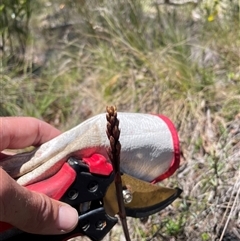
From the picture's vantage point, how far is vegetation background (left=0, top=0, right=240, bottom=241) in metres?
2.11

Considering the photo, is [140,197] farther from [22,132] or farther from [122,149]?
[22,132]

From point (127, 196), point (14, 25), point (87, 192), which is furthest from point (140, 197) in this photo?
point (14, 25)

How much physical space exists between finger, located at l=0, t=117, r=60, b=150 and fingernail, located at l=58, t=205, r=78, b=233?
0.35 metres

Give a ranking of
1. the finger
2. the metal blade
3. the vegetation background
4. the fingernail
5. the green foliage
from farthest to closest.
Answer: the green foliage → the vegetation background → the finger → the metal blade → the fingernail

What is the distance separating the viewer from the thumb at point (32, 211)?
1417 mm

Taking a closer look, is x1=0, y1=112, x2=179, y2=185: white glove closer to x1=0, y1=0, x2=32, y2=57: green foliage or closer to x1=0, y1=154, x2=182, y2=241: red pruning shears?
x1=0, y1=154, x2=182, y2=241: red pruning shears

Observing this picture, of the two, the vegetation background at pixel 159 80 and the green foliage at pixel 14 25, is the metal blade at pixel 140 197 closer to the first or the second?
the vegetation background at pixel 159 80

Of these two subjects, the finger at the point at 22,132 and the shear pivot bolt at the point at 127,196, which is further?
the finger at the point at 22,132

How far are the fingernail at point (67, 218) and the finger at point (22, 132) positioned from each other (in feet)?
1.16

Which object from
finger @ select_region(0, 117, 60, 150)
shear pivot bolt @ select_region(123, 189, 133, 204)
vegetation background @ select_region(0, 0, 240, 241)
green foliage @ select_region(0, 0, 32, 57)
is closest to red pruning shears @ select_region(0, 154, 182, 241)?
shear pivot bolt @ select_region(123, 189, 133, 204)

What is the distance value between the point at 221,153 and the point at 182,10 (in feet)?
3.92

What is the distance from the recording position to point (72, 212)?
156cm

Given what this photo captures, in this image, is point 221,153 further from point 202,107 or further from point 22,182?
point 22,182

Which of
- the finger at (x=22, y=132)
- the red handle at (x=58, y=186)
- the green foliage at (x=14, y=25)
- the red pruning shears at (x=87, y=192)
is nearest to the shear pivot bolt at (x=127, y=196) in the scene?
the red pruning shears at (x=87, y=192)
